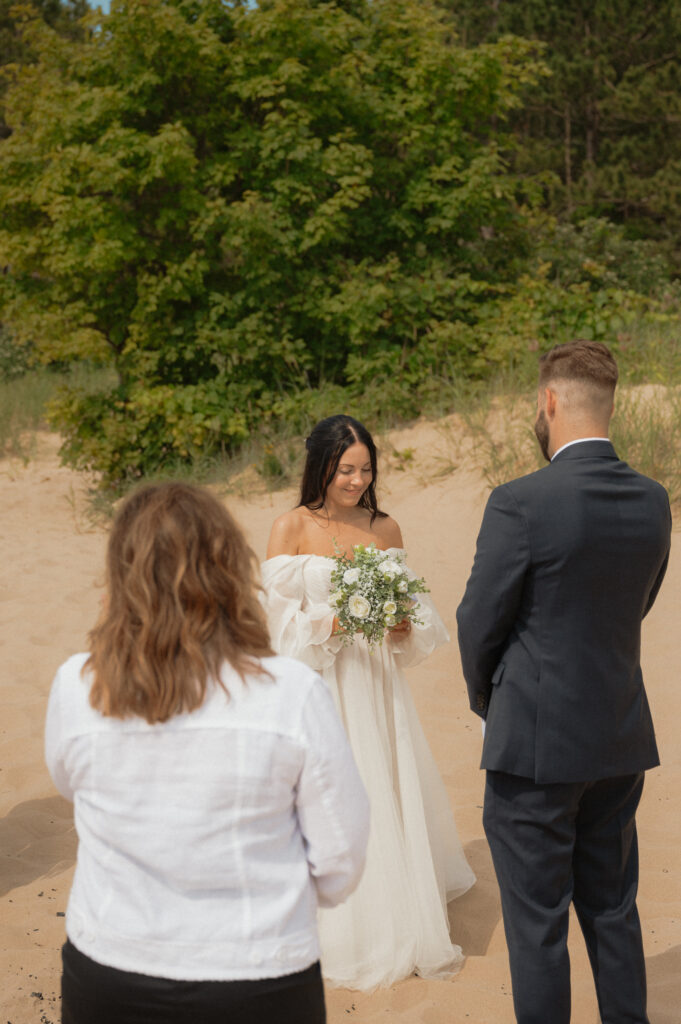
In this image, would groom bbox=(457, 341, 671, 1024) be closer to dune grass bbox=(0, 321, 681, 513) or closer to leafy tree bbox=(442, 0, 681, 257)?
dune grass bbox=(0, 321, 681, 513)

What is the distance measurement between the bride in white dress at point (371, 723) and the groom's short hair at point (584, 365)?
1.39 m

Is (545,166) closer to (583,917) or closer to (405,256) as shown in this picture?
(405,256)

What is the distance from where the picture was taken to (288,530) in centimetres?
410

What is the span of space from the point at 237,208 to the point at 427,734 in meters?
6.83

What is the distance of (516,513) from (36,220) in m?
10.3

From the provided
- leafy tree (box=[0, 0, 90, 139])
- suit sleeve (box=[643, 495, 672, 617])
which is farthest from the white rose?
leafy tree (box=[0, 0, 90, 139])

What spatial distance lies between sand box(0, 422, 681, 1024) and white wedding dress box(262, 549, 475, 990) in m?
0.12

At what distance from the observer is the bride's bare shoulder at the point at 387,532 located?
14.1ft

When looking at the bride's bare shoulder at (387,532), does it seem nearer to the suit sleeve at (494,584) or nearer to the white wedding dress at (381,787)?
the white wedding dress at (381,787)

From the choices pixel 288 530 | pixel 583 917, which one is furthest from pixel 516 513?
pixel 288 530

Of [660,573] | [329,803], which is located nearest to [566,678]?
[660,573]

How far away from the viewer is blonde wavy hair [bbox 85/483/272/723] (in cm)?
180

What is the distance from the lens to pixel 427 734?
6.31 meters

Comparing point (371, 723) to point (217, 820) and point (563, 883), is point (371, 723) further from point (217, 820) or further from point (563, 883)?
point (217, 820)
